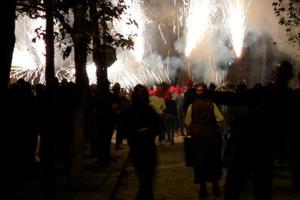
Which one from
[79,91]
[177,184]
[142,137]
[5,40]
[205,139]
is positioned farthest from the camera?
[177,184]

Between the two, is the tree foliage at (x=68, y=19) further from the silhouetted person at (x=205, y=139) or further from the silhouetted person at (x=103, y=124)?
the silhouetted person at (x=103, y=124)

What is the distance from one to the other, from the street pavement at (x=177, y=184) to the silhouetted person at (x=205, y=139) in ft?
1.27

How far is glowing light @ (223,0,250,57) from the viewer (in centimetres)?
3403

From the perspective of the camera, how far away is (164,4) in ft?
139

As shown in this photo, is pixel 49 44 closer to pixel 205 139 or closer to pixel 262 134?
pixel 205 139

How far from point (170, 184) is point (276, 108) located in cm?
699

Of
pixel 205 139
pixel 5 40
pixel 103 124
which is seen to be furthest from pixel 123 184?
pixel 5 40

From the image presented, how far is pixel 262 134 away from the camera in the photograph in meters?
7.63

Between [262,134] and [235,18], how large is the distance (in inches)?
1108

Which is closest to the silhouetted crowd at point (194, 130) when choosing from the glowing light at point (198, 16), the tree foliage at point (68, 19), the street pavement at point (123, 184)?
the street pavement at point (123, 184)

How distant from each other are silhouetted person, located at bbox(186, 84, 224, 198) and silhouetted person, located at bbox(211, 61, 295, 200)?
464cm

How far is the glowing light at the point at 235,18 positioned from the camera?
34.0m

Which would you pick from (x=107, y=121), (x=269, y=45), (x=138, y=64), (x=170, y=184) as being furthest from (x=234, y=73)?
(x=170, y=184)

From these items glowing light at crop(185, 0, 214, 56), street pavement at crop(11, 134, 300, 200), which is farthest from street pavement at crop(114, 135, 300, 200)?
glowing light at crop(185, 0, 214, 56)
